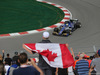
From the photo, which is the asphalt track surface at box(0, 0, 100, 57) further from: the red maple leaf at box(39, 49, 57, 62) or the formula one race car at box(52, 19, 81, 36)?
the red maple leaf at box(39, 49, 57, 62)

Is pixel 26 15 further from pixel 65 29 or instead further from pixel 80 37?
pixel 80 37

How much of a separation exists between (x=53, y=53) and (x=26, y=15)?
10.8 metres

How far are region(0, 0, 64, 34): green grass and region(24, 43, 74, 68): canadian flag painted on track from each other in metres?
7.60

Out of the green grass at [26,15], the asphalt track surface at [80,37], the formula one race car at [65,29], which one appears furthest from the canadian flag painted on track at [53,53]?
the green grass at [26,15]

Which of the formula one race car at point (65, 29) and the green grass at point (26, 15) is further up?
the green grass at point (26, 15)

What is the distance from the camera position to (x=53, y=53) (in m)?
5.91

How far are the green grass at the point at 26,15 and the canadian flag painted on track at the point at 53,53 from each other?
760 centimetres

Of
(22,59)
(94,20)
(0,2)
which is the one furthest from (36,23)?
(22,59)

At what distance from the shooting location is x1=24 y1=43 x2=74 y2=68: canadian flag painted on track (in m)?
5.75

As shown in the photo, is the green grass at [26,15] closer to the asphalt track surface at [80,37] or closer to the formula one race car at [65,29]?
the asphalt track surface at [80,37]

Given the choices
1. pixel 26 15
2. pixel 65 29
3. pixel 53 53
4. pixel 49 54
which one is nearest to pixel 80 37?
pixel 65 29

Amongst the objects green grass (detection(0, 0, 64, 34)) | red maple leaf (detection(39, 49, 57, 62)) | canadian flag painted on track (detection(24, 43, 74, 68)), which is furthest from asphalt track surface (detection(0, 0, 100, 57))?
red maple leaf (detection(39, 49, 57, 62))

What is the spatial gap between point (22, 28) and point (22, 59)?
390 inches

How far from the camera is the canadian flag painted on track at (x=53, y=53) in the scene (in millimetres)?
5754
